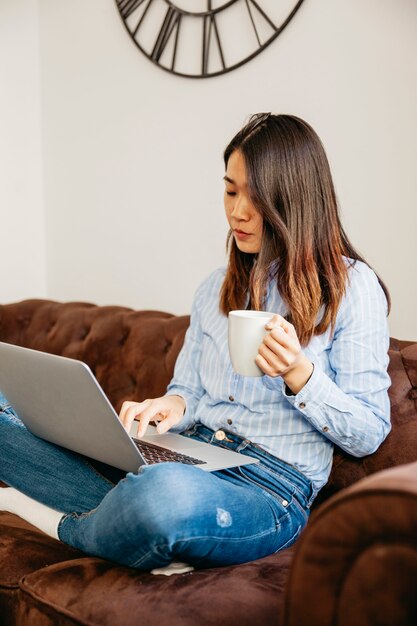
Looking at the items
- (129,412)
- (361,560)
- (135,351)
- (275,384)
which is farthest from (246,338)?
(135,351)

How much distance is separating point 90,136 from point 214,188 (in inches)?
24.3

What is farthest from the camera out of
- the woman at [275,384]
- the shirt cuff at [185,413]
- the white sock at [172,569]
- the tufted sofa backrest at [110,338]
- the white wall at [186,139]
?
the tufted sofa backrest at [110,338]

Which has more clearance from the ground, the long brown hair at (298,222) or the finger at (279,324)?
the long brown hair at (298,222)

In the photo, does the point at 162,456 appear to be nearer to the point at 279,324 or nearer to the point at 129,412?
the point at 129,412

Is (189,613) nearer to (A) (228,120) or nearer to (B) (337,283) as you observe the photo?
(B) (337,283)

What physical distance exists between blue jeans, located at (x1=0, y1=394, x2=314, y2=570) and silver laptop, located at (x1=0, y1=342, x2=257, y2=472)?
4 cm

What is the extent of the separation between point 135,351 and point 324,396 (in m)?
0.78

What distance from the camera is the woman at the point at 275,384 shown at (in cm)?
126

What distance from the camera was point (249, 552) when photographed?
48.0 inches

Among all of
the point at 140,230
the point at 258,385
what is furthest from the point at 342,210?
the point at 140,230

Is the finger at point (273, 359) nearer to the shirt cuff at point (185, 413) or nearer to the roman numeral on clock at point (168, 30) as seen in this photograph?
the shirt cuff at point (185, 413)

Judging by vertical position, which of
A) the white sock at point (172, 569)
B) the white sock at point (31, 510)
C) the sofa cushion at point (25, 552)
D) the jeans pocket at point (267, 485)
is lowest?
the sofa cushion at point (25, 552)

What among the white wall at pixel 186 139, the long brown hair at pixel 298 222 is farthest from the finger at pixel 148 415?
the white wall at pixel 186 139

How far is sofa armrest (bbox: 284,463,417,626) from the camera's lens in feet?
2.28
